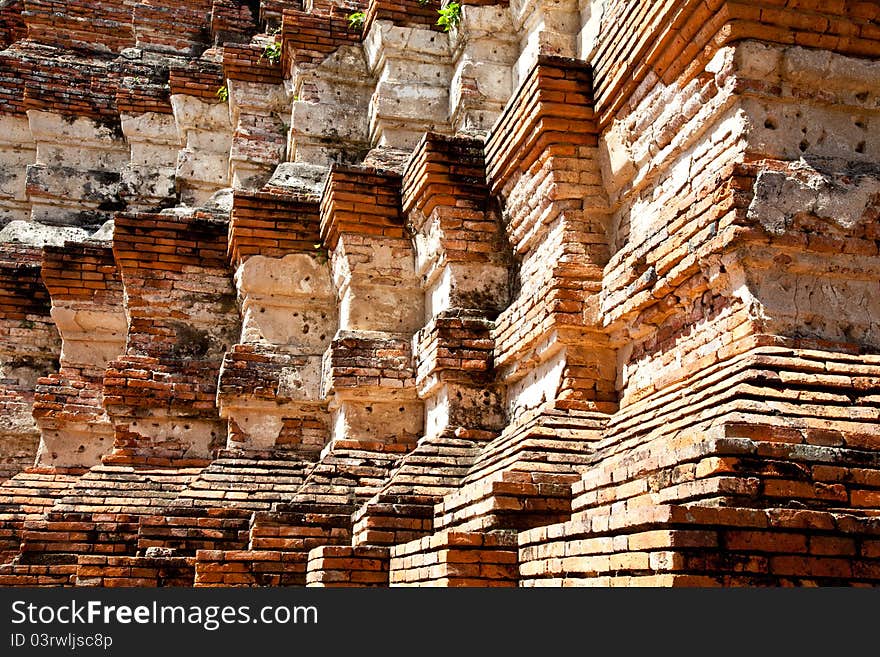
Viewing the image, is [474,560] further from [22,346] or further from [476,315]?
[22,346]

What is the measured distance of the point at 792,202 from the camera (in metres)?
4.44

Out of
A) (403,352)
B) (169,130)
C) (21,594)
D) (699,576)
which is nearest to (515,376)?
(403,352)

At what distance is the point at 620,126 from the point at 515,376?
1703mm

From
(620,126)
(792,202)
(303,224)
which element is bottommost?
(792,202)

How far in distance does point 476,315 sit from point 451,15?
3.63m

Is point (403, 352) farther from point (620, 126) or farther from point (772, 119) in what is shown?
point (772, 119)

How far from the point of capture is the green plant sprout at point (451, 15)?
9.29 metres

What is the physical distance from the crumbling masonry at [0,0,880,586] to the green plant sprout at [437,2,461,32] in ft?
0.64

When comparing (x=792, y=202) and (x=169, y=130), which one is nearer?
(x=792, y=202)

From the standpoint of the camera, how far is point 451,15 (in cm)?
933

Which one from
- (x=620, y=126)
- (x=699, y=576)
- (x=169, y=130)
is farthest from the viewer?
(x=169, y=130)

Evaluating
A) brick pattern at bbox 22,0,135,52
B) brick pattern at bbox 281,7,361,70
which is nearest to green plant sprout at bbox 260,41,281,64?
brick pattern at bbox 281,7,361,70

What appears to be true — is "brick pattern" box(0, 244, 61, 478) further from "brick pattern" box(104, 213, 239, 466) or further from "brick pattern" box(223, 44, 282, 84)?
"brick pattern" box(223, 44, 282, 84)

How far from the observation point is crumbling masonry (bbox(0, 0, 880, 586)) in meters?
3.95
